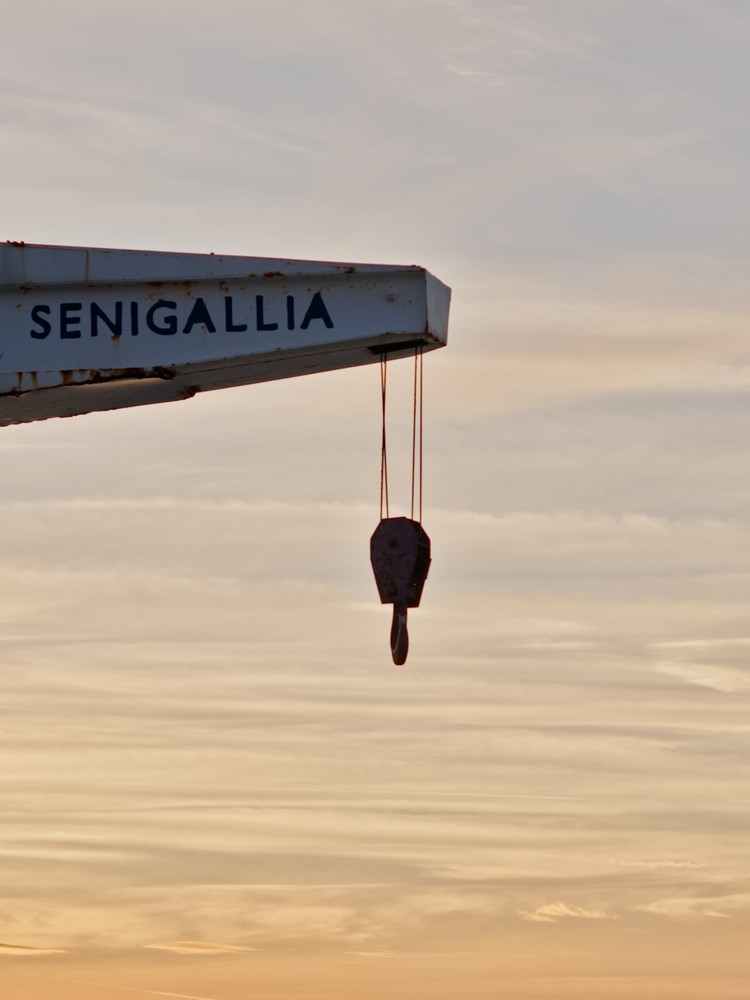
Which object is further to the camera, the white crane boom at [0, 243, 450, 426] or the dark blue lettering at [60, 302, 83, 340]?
the dark blue lettering at [60, 302, 83, 340]

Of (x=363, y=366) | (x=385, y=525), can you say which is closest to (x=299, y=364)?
(x=363, y=366)

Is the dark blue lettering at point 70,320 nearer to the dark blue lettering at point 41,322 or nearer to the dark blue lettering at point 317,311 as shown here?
the dark blue lettering at point 41,322

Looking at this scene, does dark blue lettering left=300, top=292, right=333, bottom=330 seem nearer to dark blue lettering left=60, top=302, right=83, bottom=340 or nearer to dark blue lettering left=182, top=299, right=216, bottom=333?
dark blue lettering left=182, top=299, right=216, bottom=333

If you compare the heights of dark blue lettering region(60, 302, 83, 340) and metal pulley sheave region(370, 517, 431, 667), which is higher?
dark blue lettering region(60, 302, 83, 340)

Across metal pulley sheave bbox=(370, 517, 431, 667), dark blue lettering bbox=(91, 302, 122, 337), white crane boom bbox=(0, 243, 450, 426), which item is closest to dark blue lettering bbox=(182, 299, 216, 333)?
white crane boom bbox=(0, 243, 450, 426)

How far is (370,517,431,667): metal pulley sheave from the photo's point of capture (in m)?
11.2

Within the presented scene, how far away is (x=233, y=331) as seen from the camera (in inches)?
448

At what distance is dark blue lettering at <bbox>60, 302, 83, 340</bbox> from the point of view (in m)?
11.5

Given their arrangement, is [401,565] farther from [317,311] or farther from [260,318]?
[260,318]

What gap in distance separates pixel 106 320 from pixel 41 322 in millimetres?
444

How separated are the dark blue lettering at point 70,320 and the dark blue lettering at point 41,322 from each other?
9 cm

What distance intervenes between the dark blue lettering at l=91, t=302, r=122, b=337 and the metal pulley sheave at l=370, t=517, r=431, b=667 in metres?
2.16

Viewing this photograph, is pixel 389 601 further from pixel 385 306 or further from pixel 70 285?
pixel 70 285

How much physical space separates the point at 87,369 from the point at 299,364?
54.9 inches
